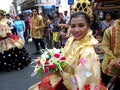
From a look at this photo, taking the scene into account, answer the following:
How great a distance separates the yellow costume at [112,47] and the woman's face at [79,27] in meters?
0.54

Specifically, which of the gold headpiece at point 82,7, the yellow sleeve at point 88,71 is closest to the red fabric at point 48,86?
the yellow sleeve at point 88,71

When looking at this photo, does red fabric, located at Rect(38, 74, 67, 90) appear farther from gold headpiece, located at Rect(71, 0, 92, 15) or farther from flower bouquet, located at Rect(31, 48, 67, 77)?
gold headpiece, located at Rect(71, 0, 92, 15)

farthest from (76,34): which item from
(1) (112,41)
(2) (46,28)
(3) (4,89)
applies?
(2) (46,28)

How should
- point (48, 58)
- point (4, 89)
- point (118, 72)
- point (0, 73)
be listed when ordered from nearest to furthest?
point (48, 58)
point (118, 72)
point (4, 89)
point (0, 73)

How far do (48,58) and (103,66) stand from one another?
0.92 meters

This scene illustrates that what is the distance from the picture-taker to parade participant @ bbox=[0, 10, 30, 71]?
7.91 meters

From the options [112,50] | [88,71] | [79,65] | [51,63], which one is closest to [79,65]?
[79,65]

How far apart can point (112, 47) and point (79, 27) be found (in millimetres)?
679

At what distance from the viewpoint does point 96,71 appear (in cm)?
280

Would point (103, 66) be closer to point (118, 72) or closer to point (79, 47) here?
point (118, 72)

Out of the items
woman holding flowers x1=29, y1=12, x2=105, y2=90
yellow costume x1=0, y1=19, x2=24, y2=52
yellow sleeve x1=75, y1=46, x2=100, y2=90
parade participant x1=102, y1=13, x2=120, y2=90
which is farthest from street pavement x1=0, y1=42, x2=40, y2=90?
yellow sleeve x1=75, y1=46, x2=100, y2=90

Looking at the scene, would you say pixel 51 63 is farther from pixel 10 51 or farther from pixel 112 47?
pixel 10 51

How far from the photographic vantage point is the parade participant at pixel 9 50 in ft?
25.9

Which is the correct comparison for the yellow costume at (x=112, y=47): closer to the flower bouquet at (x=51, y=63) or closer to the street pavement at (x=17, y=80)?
the flower bouquet at (x=51, y=63)
